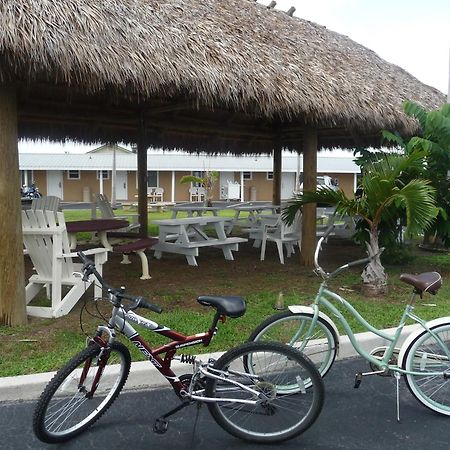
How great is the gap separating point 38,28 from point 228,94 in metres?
2.46

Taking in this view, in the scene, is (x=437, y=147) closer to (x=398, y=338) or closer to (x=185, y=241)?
(x=185, y=241)

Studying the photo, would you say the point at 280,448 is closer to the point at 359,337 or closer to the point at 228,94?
the point at 359,337

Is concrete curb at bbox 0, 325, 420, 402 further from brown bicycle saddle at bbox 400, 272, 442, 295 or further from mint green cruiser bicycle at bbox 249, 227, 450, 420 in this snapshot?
brown bicycle saddle at bbox 400, 272, 442, 295

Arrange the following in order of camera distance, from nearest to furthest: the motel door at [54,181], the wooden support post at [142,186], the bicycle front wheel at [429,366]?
the bicycle front wheel at [429,366]
the wooden support post at [142,186]
the motel door at [54,181]

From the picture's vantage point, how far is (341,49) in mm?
9719

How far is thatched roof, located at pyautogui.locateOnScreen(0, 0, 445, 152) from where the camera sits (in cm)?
478

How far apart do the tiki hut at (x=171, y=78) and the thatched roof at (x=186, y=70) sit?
0.06 feet

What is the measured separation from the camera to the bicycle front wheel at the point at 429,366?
3.42 metres

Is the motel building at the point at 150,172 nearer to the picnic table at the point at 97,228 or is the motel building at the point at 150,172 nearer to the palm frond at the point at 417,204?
the picnic table at the point at 97,228

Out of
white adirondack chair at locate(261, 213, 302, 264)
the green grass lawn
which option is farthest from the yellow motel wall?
the green grass lawn

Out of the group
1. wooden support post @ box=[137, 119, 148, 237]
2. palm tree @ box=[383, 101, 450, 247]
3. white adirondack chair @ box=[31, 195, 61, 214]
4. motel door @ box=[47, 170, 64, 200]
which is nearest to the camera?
palm tree @ box=[383, 101, 450, 247]

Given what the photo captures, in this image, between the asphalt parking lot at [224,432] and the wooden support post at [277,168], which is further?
the wooden support post at [277,168]

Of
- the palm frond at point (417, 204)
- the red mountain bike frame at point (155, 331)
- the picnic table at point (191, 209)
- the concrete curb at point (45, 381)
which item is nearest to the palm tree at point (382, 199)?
the palm frond at point (417, 204)

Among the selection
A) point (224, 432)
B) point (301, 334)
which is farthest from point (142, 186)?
point (224, 432)
